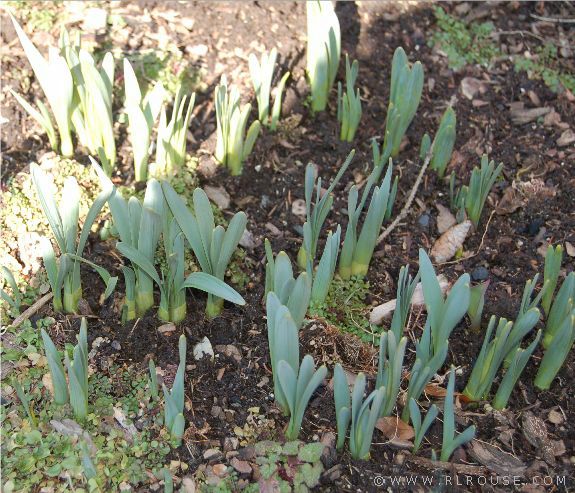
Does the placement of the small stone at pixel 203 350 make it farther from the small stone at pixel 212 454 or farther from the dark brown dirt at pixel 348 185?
the small stone at pixel 212 454

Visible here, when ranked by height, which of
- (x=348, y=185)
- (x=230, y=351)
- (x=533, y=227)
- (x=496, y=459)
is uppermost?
(x=348, y=185)

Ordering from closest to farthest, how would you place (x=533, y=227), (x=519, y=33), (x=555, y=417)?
(x=555, y=417) < (x=533, y=227) < (x=519, y=33)

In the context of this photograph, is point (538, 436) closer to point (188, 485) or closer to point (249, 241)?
point (188, 485)

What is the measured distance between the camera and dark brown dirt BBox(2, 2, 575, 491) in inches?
85.7

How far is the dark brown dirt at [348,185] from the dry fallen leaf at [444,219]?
0.10ft

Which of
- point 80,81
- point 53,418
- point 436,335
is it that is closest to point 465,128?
point 436,335

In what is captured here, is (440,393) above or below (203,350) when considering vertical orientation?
below

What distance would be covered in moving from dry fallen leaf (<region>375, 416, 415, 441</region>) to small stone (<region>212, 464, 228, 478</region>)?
0.44 metres

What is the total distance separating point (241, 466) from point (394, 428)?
44 cm

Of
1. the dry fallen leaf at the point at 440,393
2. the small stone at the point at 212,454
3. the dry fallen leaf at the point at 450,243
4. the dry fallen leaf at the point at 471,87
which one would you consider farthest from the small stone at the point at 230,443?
the dry fallen leaf at the point at 471,87

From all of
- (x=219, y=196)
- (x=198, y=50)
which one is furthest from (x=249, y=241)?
(x=198, y=50)

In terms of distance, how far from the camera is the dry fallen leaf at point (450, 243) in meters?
2.68

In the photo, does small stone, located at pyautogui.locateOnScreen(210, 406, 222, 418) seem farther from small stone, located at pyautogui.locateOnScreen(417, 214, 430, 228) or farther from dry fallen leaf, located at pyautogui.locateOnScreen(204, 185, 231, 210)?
small stone, located at pyautogui.locateOnScreen(417, 214, 430, 228)

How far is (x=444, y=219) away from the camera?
9.14 feet
